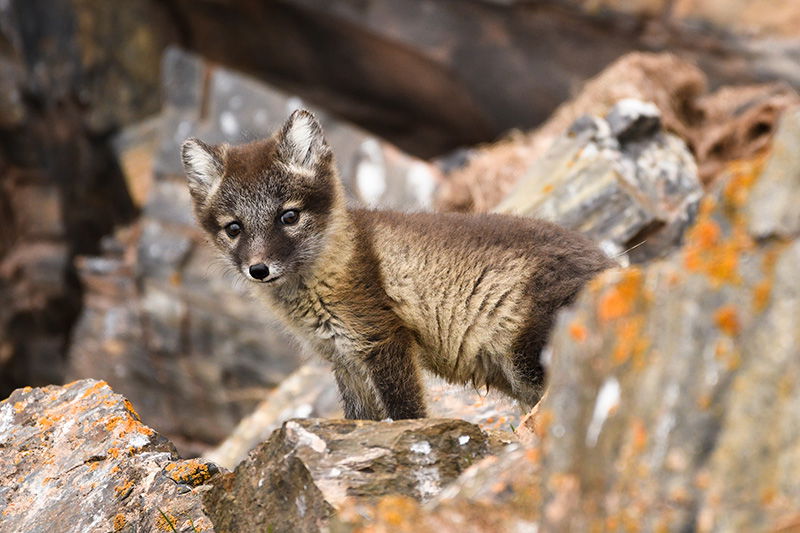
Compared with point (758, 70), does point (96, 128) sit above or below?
below

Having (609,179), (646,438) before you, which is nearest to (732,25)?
(609,179)

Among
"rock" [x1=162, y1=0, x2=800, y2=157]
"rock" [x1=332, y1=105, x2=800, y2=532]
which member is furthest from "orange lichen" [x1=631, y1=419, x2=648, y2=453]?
"rock" [x1=162, y1=0, x2=800, y2=157]

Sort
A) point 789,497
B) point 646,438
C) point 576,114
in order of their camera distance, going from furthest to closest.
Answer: point 576,114, point 646,438, point 789,497

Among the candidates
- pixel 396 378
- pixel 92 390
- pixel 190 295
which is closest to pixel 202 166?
pixel 92 390

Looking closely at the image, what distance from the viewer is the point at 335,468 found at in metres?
3.04

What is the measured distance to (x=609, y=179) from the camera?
6086mm

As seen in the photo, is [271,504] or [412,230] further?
[412,230]

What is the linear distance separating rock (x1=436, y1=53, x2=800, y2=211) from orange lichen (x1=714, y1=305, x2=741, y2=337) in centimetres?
561

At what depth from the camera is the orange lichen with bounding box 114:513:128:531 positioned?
3.40 m

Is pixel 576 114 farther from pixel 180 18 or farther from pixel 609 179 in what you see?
pixel 180 18

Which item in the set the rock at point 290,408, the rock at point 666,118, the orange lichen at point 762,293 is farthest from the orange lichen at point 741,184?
the rock at point 666,118

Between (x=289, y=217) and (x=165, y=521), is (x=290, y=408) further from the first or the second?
(x=165, y=521)

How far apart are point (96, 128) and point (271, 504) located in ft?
31.4

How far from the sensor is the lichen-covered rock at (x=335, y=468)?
2998 millimetres
